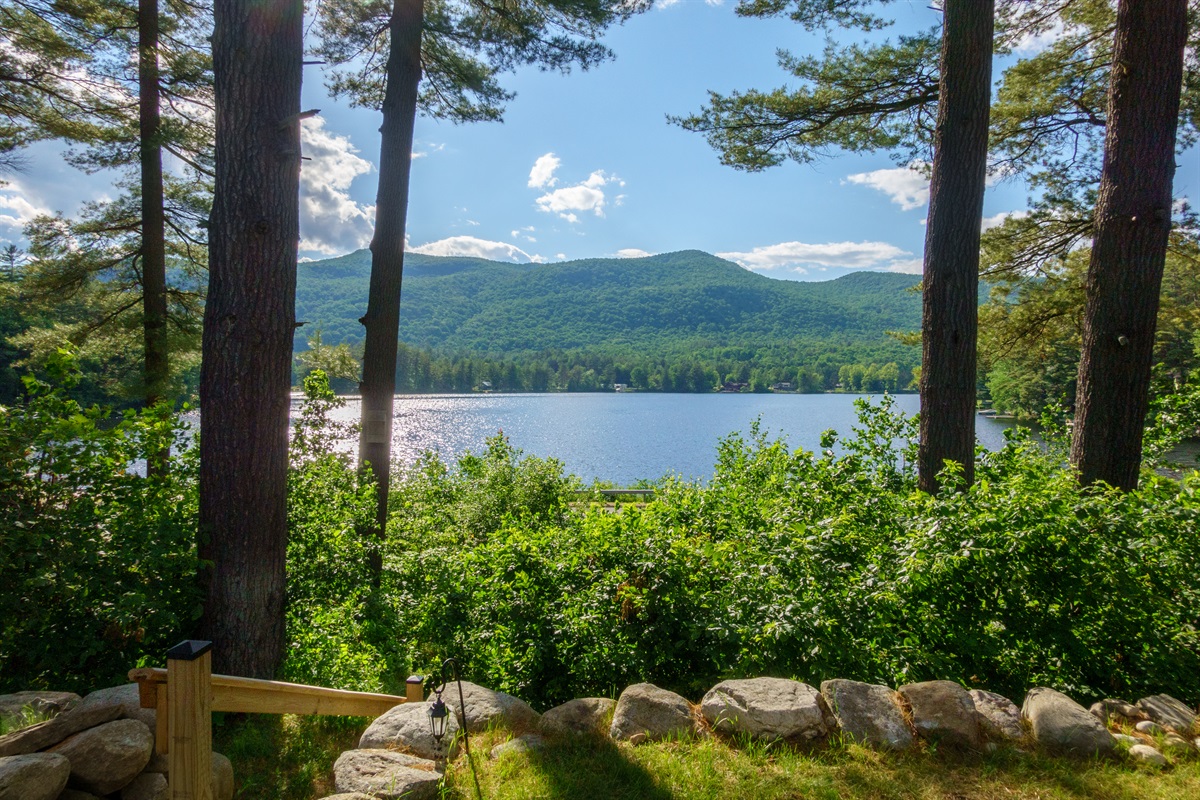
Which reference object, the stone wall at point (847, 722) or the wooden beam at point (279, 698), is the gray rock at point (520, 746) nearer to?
the stone wall at point (847, 722)

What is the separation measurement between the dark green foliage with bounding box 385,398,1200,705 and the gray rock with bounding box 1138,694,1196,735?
0.33 metres

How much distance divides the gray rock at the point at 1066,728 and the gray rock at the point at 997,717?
3.1 inches

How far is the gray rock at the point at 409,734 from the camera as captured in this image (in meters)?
2.96

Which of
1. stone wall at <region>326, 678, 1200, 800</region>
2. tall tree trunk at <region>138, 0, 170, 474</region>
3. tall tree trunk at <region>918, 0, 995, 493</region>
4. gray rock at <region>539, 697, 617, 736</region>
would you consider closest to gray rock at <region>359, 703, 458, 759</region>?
stone wall at <region>326, 678, 1200, 800</region>

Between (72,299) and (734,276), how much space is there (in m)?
141

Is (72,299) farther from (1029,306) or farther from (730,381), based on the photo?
(730,381)

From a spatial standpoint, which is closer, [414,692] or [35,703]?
[35,703]

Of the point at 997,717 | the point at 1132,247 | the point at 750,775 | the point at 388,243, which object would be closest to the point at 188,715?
the point at 750,775

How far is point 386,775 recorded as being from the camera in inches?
104

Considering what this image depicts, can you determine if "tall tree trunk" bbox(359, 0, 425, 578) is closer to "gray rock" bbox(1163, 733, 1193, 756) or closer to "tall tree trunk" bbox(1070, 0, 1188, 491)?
"gray rock" bbox(1163, 733, 1193, 756)

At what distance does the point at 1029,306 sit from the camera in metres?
10.2

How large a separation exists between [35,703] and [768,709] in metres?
3.24

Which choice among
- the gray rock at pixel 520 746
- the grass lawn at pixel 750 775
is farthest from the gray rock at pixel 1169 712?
the gray rock at pixel 520 746

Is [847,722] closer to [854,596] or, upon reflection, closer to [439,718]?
[854,596]
